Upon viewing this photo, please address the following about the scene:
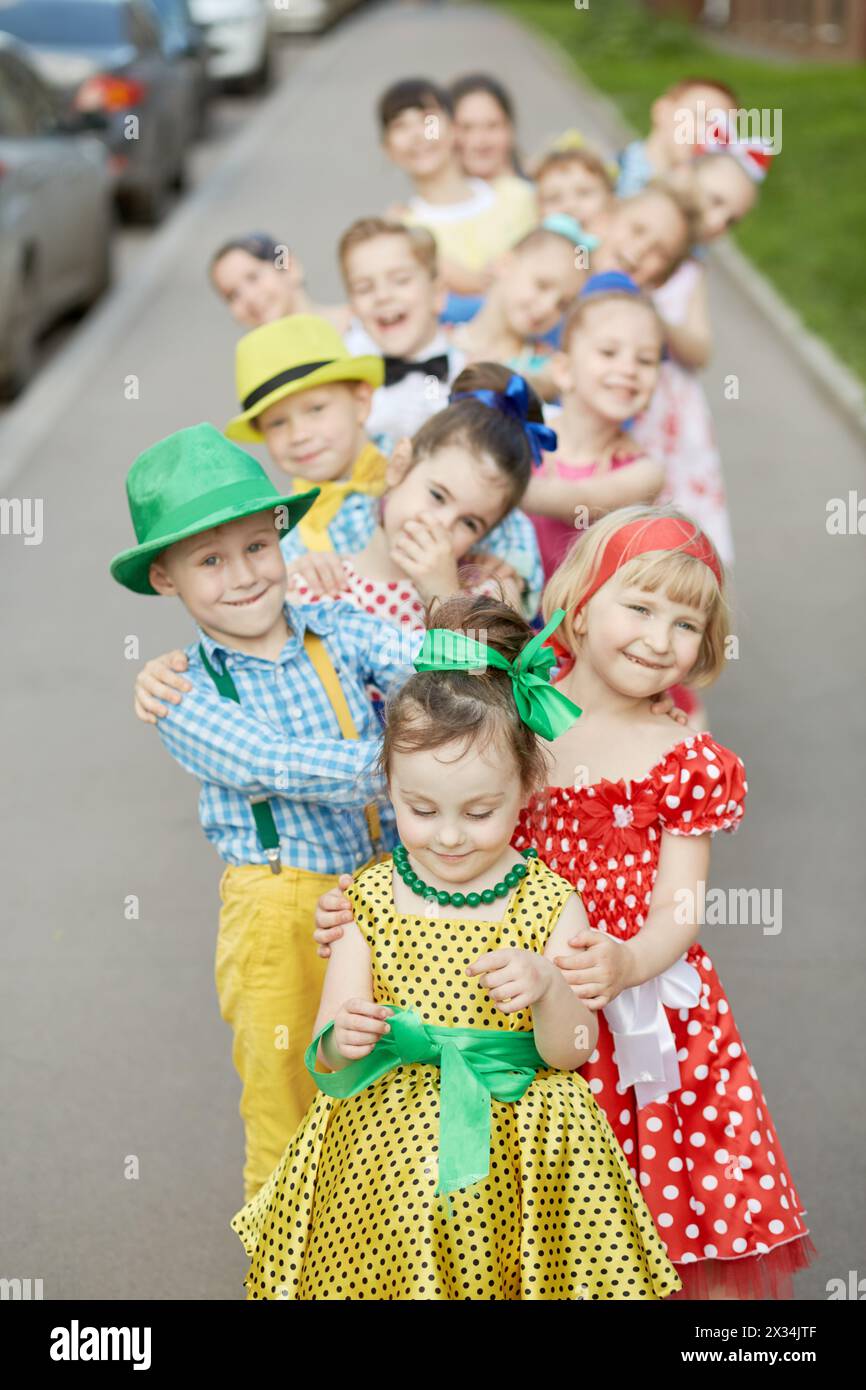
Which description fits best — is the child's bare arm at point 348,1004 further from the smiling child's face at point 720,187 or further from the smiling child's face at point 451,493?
the smiling child's face at point 720,187

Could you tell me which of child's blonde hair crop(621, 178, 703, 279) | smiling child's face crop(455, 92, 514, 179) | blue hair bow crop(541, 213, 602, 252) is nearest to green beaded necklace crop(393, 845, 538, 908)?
blue hair bow crop(541, 213, 602, 252)

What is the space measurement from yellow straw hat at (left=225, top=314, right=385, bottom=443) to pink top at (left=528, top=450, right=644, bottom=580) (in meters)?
0.64

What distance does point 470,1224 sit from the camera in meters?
2.86

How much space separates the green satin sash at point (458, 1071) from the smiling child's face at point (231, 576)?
2.77 ft

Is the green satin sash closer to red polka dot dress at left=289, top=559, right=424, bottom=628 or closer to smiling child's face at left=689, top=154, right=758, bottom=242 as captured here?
red polka dot dress at left=289, top=559, right=424, bottom=628

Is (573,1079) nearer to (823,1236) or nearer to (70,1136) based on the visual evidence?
(823,1236)

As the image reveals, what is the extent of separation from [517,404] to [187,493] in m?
0.97

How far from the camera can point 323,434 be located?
444 centimetres

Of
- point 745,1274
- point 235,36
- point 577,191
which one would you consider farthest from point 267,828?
point 235,36

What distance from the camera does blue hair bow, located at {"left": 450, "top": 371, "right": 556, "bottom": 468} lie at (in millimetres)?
4039

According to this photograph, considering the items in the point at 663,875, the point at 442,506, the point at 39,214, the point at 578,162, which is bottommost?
the point at 663,875

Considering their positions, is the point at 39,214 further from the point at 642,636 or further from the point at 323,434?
the point at 642,636

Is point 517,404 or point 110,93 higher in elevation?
point 110,93
